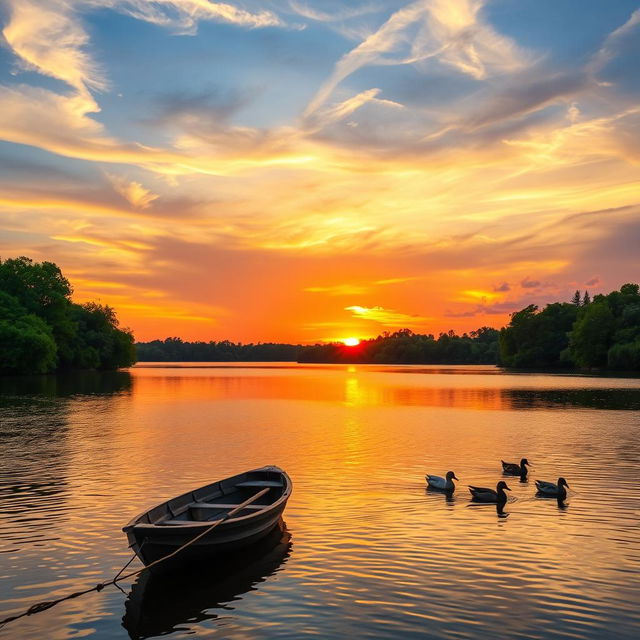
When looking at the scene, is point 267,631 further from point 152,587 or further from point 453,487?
point 453,487

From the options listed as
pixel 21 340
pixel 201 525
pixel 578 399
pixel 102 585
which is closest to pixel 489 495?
pixel 201 525

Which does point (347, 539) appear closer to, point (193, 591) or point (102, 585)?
point (193, 591)

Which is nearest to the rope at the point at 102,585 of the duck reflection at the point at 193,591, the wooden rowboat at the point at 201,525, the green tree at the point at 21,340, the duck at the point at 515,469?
the wooden rowboat at the point at 201,525

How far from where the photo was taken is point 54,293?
5472 inches

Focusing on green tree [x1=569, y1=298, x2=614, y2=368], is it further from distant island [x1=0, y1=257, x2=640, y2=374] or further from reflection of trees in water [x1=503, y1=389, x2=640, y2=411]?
reflection of trees in water [x1=503, y1=389, x2=640, y2=411]

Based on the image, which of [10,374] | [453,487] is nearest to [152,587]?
[453,487]

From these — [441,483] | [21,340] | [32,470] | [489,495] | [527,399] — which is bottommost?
[32,470]

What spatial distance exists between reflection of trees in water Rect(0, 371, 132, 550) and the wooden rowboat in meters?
4.67

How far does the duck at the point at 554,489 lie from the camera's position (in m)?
26.7

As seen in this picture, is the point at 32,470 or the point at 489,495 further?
A: the point at 32,470

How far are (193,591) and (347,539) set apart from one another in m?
5.77

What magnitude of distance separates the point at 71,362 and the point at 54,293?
25.2 meters

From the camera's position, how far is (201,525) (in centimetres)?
1742

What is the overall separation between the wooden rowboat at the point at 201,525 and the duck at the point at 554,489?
10911 mm
